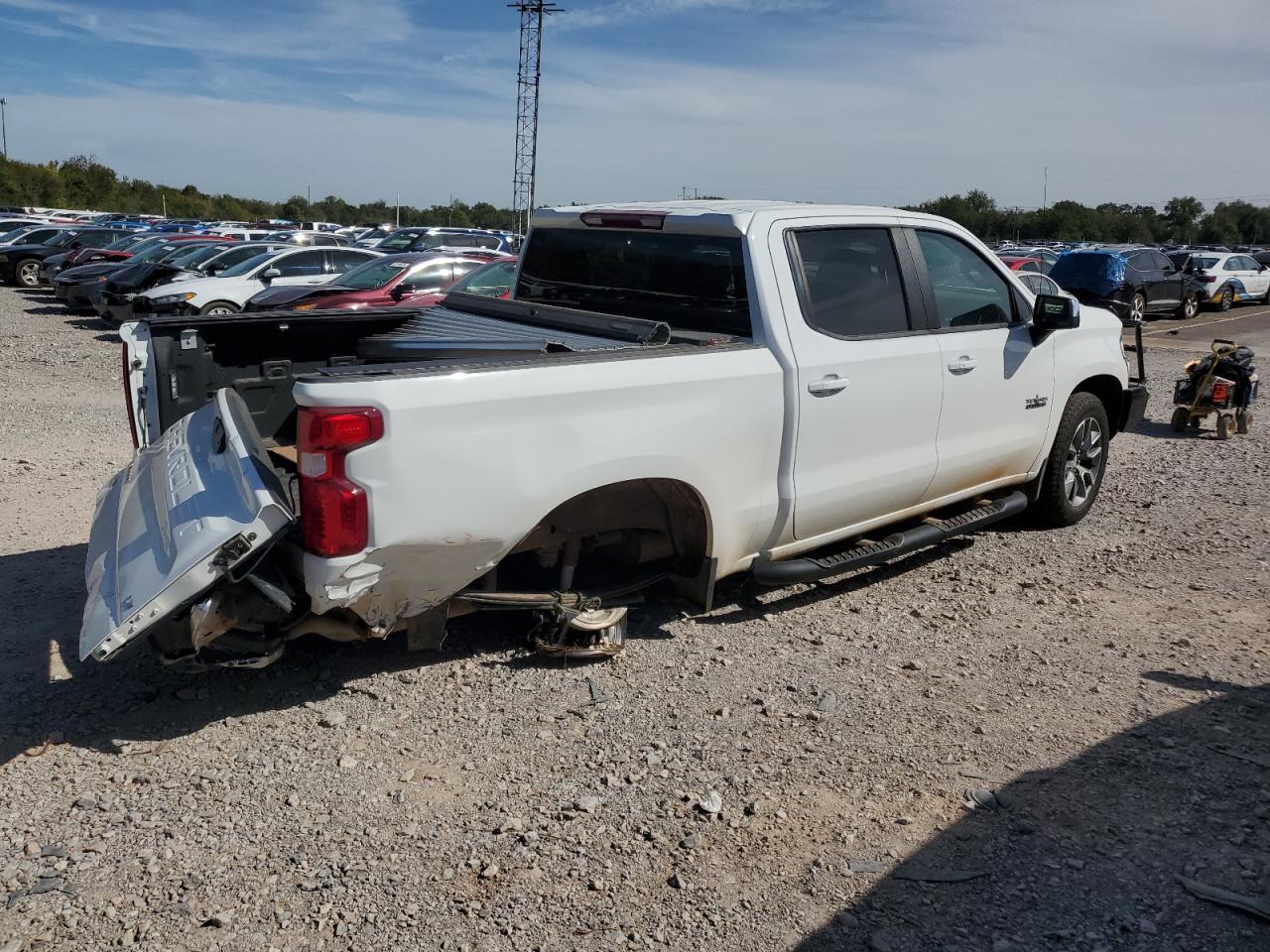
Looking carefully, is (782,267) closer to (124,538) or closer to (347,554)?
(347,554)

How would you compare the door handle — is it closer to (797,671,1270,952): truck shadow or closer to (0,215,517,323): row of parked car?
(797,671,1270,952): truck shadow

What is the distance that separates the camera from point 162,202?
7919cm

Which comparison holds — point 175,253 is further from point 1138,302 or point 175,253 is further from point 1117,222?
point 1117,222

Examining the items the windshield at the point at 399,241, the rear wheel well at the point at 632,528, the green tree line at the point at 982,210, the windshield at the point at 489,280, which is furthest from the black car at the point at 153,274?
the green tree line at the point at 982,210

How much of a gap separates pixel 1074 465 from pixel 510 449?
424cm

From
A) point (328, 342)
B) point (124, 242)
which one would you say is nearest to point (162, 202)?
point (124, 242)

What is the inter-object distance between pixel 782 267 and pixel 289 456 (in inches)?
92.2

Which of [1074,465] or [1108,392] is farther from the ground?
[1108,392]

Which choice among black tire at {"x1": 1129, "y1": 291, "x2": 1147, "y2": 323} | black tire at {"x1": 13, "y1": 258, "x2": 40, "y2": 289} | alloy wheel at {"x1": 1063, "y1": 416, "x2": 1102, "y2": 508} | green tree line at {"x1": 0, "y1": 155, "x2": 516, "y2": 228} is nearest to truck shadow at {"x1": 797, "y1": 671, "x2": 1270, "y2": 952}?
alloy wheel at {"x1": 1063, "y1": 416, "x2": 1102, "y2": 508}

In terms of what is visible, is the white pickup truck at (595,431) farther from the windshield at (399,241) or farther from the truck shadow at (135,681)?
the windshield at (399,241)

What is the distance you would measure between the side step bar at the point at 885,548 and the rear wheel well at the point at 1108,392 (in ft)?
3.19

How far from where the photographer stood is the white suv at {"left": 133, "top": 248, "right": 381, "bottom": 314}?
16.3m

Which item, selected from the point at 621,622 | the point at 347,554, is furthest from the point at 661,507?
the point at 347,554

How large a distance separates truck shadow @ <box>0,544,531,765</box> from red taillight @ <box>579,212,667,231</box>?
79.1 inches
